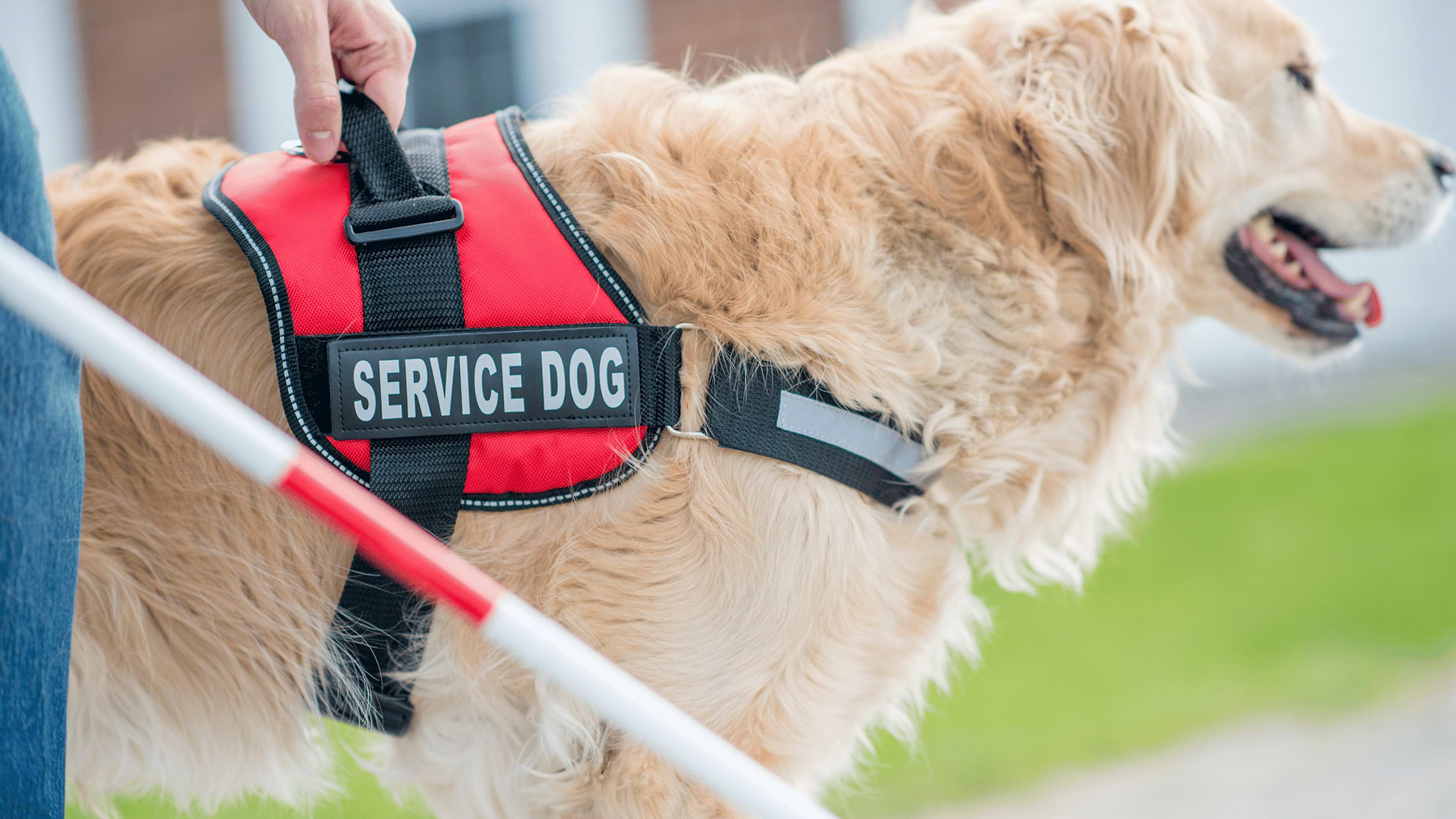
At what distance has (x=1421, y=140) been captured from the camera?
7.43ft

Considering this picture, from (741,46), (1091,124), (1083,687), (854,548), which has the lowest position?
(1083,687)

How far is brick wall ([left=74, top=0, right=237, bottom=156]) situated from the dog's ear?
23.3ft

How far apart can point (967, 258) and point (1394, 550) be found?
4484 millimetres

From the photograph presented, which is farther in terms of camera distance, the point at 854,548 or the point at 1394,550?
the point at 1394,550

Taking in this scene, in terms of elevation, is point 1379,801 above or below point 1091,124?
below

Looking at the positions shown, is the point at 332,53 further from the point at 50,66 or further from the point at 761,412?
the point at 50,66

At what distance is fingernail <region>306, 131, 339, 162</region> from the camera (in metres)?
1.49

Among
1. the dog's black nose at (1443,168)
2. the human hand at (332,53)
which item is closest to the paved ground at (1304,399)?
the dog's black nose at (1443,168)

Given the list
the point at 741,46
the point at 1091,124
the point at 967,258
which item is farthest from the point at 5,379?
the point at 741,46

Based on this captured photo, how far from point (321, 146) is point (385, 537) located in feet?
2.63

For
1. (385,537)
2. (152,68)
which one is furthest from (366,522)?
(152,68)

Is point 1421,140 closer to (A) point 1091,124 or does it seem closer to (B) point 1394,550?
(A) point 1091,124

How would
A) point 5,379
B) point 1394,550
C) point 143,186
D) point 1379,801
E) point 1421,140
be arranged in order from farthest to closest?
point 1394,550
point 1379,801
point 1421,140
point 143,186
point 5,379

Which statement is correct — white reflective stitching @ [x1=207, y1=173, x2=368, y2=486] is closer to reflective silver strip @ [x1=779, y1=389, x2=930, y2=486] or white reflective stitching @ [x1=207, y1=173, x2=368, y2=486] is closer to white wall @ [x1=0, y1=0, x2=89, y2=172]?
reflective silver strip @ [x1=779, y1=389, x2=930, y2=486]
